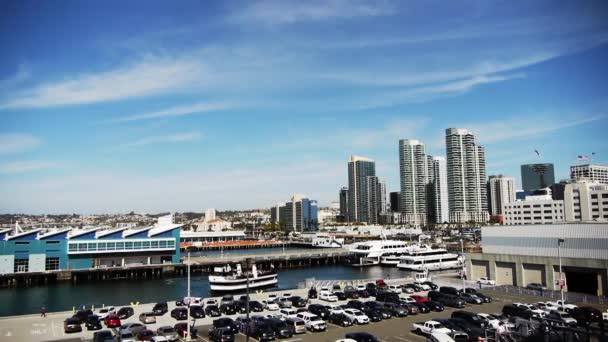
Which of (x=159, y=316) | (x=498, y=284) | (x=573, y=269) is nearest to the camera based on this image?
(x=159, y=316)

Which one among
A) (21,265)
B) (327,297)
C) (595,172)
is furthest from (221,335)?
(595,172)

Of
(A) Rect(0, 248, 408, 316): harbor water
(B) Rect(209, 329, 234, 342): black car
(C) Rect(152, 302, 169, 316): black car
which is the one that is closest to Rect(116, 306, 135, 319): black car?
(C) Rect(152, 302, 169, 316): black car

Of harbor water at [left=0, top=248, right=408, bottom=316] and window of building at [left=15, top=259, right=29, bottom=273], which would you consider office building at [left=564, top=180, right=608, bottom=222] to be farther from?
window of building at [left=15, top=259, right=29, bottom=273]

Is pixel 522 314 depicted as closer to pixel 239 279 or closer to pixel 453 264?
pixel 239 279

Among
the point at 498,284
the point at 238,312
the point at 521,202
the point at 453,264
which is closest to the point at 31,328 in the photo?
the point at 238,312

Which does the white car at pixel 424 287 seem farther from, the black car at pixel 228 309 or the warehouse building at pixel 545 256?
Result: the black car at pixel 228 309
